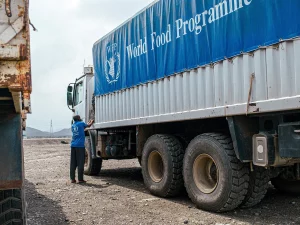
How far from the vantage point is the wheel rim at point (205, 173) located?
5729mm

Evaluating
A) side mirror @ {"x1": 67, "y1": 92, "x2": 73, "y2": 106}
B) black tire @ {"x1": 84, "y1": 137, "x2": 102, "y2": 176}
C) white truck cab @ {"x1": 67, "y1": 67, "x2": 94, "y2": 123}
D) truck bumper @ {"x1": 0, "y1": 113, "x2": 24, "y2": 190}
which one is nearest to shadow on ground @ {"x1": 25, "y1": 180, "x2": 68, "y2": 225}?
truck bumper @ {"x1": 0, "y1": 113, "x2": 24, "y2": 190}

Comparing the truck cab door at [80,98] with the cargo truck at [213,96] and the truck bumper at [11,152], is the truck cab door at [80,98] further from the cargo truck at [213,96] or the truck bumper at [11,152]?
the truck bumper at [11,152]

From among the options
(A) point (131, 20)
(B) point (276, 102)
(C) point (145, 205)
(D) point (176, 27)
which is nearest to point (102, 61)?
(A) point (131, 20)

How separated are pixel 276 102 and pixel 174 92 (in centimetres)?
234

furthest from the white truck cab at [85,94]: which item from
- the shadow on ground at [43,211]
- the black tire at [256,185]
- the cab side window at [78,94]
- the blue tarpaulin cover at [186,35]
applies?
the black tire at [256,185]

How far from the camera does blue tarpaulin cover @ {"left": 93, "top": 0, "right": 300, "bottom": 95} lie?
14.9ft

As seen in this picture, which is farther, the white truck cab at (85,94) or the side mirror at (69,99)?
the side mirror at (69,99)

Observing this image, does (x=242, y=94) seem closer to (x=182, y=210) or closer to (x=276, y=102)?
(x=276, y=102)

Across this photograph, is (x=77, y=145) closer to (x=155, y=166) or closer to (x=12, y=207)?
(x=155, y=166)

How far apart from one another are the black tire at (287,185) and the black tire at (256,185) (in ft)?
4.69

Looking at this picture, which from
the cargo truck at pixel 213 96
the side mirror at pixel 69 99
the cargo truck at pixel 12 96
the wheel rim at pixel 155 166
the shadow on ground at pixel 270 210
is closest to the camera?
the cargo truck at pixel 12 96

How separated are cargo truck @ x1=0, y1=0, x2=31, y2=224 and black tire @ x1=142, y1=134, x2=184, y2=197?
3.29 metres

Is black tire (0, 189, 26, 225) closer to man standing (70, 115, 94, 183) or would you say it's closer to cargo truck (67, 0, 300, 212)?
cargo truck (67, 0, 300, 212)

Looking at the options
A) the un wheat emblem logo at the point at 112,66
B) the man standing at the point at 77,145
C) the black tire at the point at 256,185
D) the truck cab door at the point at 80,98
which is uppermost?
the un wheat emblem logo at the point at 112,66
